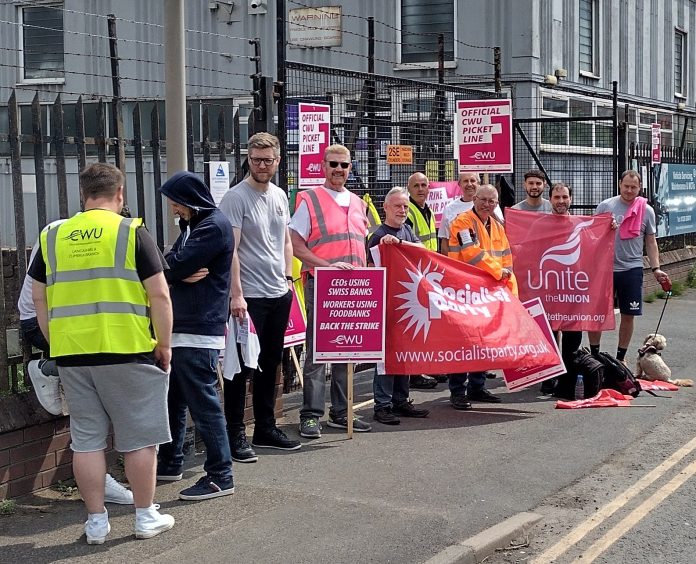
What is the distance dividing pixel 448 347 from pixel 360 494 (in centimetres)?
243

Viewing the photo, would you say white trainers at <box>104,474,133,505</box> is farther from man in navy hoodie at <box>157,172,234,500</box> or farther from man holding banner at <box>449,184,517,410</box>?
man holding banner at <box>449,184,517,410</box>

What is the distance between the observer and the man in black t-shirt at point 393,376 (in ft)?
28.7

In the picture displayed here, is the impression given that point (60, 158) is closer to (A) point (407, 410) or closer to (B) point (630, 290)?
(A) point (407, 410)

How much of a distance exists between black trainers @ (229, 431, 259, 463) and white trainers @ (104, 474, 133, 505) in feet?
3.66

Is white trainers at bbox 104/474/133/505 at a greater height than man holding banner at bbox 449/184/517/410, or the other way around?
man holding banner at bbox 449/184/517/410

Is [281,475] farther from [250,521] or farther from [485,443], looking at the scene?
[485,443]

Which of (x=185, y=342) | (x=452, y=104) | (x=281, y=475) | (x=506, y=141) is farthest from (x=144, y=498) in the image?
(x=452, y=104)

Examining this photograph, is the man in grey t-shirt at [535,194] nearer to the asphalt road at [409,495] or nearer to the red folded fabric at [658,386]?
the red folded fabric at [658,386]

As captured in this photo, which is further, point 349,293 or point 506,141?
point 506,141

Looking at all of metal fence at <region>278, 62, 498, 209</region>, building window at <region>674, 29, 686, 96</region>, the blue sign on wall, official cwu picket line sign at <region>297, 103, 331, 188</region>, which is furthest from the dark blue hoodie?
building window at <region>674, 29, 686, 96</region>

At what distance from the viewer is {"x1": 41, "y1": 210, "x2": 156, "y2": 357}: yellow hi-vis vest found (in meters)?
5.62

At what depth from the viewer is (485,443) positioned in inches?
324

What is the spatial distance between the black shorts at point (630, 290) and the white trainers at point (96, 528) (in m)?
6.70

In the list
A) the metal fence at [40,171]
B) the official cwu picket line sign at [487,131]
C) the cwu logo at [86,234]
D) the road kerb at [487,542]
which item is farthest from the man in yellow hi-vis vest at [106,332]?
the official cwu picket line sign at [487,131]
